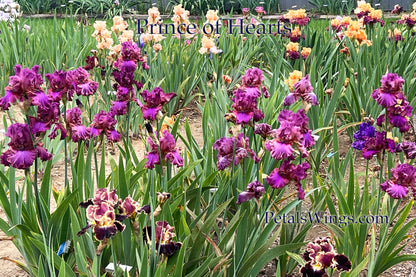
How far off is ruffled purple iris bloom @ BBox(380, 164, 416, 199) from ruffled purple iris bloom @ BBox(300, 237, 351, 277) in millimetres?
414

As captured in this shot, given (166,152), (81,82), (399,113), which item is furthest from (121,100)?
(399,113)

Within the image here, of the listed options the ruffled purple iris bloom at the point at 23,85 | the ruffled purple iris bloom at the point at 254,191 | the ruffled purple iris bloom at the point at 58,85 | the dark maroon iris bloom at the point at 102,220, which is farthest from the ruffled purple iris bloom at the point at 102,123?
the dark maroon iris bloom at the point at 102,220

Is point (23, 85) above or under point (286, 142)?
above

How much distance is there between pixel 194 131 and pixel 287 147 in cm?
248

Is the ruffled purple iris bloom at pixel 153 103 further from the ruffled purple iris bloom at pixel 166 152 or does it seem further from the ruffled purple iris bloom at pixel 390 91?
the ruffled purple iris bloom at pixel 390 91

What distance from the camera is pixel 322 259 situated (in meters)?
1.33

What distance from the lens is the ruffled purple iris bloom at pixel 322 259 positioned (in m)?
1.33

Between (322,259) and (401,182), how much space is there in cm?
52

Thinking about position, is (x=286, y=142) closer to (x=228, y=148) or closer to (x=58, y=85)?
(x=228, y=148)

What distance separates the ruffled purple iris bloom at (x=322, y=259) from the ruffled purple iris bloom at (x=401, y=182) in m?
0.41

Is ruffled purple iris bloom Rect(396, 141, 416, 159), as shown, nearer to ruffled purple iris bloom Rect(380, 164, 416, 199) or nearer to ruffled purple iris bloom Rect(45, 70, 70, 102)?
ruffled purple iris bloom Rect(380, 164, 416, 199)

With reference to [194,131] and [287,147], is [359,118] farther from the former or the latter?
[287,147]

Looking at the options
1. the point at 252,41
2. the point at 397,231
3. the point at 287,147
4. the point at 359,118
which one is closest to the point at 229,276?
the point at 287,147

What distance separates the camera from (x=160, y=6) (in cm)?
1276
